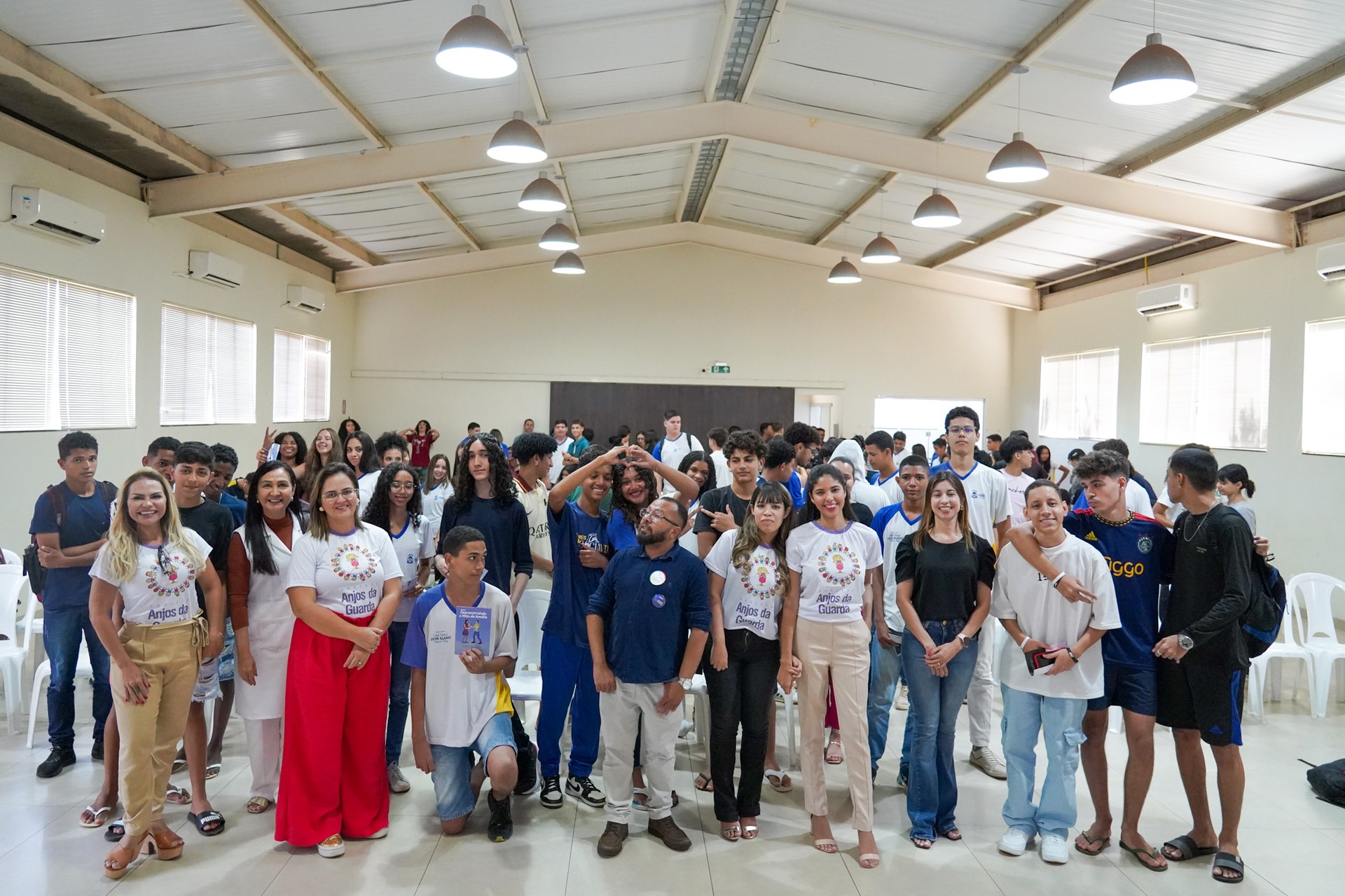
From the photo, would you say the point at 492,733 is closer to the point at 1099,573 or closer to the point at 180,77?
the point at 1099,573

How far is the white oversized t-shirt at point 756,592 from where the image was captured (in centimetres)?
345

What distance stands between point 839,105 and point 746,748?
6.63 meters

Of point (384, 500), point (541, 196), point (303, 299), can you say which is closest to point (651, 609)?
point (384, 500)

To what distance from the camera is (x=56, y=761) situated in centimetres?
395

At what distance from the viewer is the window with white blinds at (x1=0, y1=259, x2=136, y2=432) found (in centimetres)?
644

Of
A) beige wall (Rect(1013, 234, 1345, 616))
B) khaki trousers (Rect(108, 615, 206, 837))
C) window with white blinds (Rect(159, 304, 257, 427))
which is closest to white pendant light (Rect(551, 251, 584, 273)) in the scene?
window with white blinds (Rect(159, 304, 257, 427))

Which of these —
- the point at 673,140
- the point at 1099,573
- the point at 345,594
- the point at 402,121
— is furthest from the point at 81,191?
the point at 1099,573

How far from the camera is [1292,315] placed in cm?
841

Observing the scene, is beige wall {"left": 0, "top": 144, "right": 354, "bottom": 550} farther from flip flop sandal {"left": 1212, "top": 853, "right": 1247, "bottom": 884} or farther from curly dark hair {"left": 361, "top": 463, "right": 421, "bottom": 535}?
flip flop sandal {"left": 1212, "top": 853, "right": 1247, "bottom": 884}

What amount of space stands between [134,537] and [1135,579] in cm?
370

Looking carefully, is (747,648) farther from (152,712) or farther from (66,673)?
(66,673)

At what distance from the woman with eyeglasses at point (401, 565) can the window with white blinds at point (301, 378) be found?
7912mm

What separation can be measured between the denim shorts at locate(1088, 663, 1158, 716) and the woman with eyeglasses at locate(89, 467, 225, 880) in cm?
340

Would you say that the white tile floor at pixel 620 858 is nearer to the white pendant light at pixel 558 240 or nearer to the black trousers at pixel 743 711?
the black trousers at pixel 743 711
